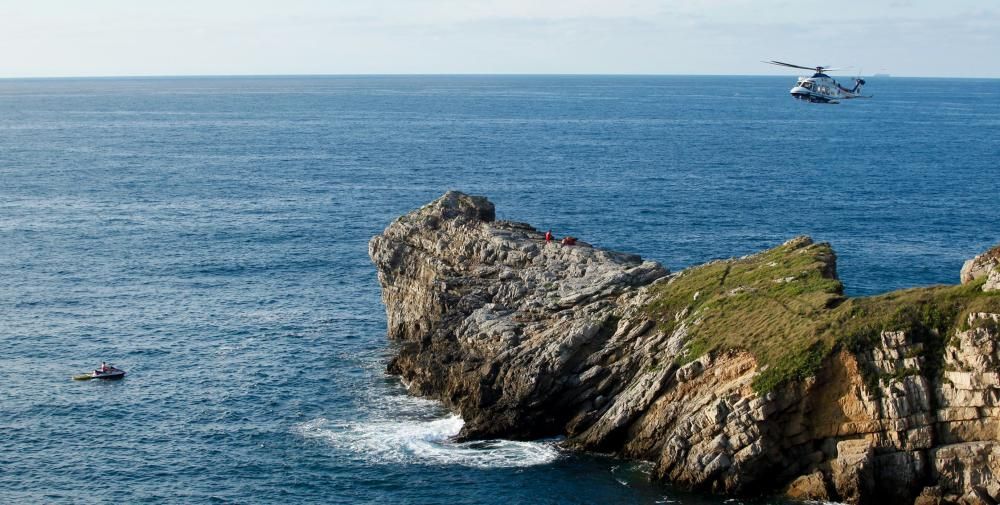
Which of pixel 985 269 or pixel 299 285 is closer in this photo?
pixel 985 269

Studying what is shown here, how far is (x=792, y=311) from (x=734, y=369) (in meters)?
5.91

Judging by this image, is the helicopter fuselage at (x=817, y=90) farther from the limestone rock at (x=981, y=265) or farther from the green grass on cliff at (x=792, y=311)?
the limestone rock at (x=981, y=265)

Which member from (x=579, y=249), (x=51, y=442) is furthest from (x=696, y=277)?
(x=51, y=442)

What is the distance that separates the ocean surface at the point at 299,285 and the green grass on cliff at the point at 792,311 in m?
8.68

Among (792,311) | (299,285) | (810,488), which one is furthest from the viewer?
(299,285)

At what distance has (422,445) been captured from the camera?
68.0m

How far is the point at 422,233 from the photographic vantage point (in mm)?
93250

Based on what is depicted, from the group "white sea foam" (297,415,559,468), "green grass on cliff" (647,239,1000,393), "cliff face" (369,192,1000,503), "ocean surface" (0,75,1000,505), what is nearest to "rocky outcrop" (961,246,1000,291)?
"cliff face" (369,192,1000,503)

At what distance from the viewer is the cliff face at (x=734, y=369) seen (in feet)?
187

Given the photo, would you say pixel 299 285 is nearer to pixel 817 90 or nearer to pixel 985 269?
pixel 985 269

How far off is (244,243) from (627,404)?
233 feet

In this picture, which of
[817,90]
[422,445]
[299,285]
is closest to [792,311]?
[422,445]

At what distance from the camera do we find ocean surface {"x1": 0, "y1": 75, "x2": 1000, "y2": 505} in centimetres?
6438

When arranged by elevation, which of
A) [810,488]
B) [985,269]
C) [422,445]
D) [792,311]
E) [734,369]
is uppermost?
[985,269]
